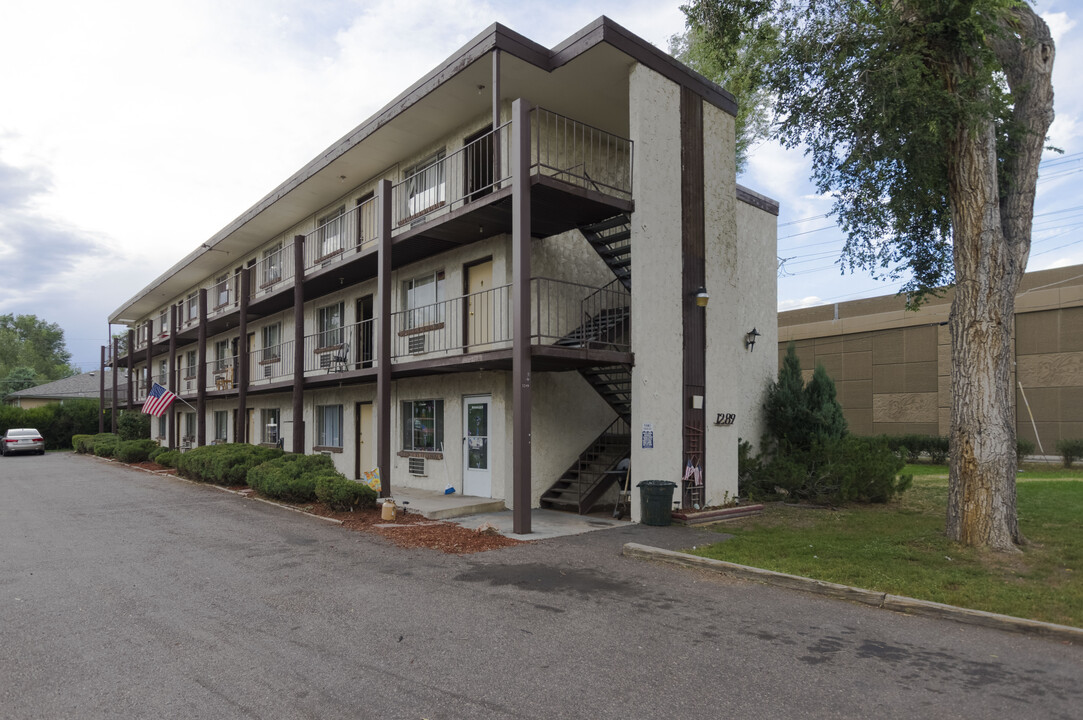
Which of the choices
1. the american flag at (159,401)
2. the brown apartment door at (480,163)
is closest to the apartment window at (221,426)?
the american flag at (159,401)

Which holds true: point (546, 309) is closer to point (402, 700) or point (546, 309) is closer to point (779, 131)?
point (779, 131)

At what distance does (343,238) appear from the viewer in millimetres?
19375

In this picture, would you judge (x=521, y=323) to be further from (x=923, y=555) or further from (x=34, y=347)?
(x=34, y=347)

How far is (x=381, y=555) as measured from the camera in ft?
29.8

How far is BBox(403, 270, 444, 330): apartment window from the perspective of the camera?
1573 centimetres

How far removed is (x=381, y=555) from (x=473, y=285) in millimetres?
7385

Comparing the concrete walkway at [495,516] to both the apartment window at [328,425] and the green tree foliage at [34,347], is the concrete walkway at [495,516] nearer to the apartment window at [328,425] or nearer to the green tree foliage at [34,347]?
the apartment window at [328,425]

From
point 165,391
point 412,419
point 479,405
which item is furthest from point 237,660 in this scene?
point 165,391

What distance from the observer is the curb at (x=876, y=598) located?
5.77 metres

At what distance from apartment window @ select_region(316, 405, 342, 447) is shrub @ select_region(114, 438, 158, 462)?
33.8 feet

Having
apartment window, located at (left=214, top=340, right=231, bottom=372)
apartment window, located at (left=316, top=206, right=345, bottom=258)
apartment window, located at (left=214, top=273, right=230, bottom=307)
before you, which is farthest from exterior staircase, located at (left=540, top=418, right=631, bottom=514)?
apartment window, located at (left=214, top=273, right=230, bottom=307)

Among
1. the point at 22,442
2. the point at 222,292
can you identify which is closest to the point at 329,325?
the point at 222,292

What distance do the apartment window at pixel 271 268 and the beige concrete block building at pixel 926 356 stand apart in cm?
2125

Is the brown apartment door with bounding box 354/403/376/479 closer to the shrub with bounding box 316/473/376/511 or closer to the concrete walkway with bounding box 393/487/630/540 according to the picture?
the concrete walkway with bounding box 393/487/630/540
